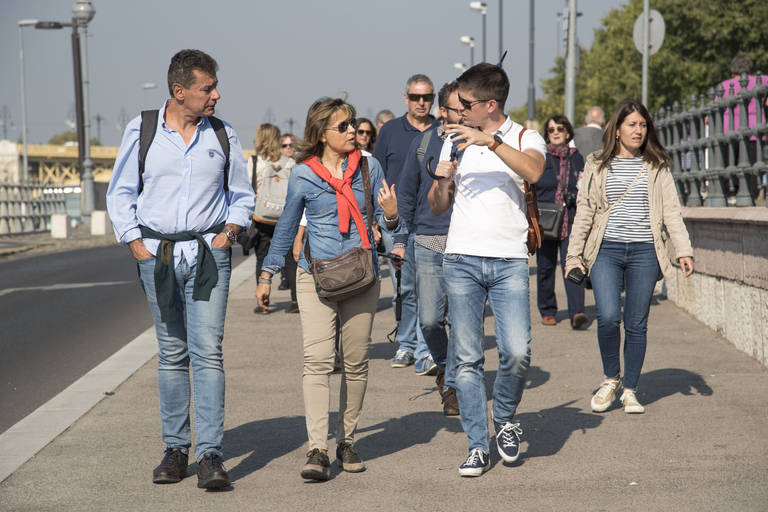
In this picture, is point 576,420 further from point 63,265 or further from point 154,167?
point 63,265

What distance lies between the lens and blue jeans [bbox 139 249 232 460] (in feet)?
15.1

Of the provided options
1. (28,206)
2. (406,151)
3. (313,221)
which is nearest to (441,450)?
(313,221)

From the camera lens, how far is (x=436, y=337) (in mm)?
6066

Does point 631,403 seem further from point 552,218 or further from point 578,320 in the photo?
point 552,218

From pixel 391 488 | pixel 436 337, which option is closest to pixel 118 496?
pixel 391 488

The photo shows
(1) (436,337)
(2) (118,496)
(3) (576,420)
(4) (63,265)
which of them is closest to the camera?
(2) (118,496)

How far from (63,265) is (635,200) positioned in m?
14.6

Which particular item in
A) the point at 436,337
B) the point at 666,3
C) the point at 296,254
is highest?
the point at 666,3

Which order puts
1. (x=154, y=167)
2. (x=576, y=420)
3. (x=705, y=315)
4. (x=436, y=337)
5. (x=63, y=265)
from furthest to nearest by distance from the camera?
(x=63, y=265) < (x=705, y=315) < (x=436, y=337) < (x=576, y=420) < (x=154, y=167)

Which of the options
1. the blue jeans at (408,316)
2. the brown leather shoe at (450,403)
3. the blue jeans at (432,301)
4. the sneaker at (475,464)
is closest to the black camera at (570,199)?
the blue jeans at (408,316)

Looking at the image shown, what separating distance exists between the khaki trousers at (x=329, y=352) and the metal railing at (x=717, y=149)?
4416 mm

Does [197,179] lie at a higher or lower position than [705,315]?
higher

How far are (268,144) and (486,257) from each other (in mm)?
5800

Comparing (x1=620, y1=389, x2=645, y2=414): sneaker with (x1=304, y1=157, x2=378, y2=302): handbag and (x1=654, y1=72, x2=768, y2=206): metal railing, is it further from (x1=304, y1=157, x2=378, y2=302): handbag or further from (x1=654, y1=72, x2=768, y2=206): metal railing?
(x1=654, y1=72, x2=768, y2=206): metal railing
